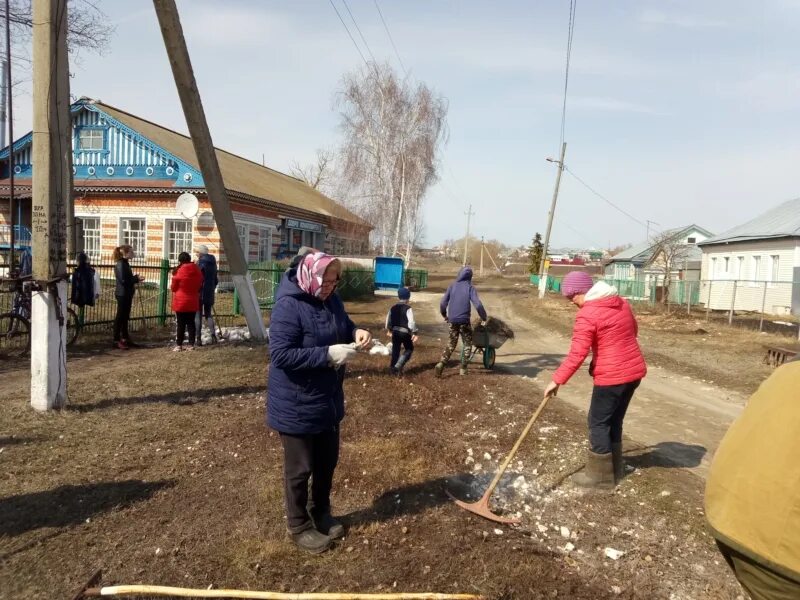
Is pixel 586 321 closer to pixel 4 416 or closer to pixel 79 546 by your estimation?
pixel 79 546

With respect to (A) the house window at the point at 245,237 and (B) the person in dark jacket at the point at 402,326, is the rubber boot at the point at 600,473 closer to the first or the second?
(B) the person in dark jacket at the point at 402,326

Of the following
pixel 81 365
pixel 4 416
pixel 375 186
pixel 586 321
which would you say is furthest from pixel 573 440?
pixel 375 186

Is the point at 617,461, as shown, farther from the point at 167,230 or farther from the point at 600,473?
the point at 167,230

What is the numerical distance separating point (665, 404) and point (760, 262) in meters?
24.3

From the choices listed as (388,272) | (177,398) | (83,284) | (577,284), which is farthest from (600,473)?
(388,272)

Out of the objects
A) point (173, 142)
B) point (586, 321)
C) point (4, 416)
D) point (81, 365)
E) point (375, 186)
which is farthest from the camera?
point (375, 186)

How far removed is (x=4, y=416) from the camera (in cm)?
570

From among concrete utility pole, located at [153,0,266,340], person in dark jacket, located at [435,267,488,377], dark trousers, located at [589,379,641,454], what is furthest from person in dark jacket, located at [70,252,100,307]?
dark trousers, located at [589,379,641,454]

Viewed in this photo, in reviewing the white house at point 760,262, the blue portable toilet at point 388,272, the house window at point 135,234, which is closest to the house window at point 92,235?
the house window at point 135,234

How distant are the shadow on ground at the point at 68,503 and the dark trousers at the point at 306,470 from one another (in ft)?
4.60

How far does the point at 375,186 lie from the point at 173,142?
12.6m

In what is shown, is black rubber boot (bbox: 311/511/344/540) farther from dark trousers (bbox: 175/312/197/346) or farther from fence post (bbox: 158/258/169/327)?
fence post (bbox: 158/258/169/327)

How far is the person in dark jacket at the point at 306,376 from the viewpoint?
327cm

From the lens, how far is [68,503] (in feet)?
13.4
